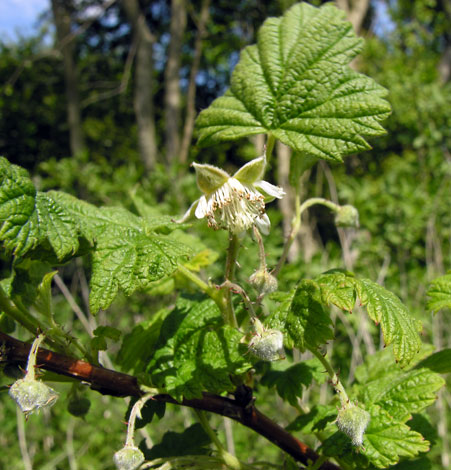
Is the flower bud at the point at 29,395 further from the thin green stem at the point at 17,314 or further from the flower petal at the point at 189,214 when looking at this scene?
the flower petal at the point at 189,214

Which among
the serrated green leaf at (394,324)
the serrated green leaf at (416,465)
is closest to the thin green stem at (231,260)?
the serrated green leaf at (394,324)

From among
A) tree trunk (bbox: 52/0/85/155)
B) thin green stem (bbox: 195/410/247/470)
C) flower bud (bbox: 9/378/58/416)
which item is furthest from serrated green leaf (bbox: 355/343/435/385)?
tree trunk (bbox: 52/0/85/155)

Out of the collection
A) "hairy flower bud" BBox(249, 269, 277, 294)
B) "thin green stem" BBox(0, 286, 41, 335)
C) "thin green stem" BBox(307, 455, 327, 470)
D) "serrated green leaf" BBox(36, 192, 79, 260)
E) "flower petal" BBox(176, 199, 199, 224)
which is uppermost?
"flower petal" BBox(176, 199, 199, 224)

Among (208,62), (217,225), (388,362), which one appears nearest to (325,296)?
(217,225)

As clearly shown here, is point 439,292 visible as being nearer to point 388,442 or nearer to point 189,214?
point 388,442

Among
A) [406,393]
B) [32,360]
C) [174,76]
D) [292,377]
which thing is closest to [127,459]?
[32,360]

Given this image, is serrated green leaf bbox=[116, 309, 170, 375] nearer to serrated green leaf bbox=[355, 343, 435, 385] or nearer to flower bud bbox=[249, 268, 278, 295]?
flower bud bbox=[249, 268, 278, 295]
